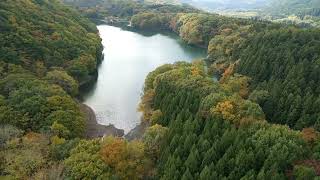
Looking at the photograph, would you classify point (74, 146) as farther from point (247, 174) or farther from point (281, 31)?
point (281, 31)

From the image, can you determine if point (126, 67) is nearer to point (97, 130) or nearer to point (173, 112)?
point (97, 130)

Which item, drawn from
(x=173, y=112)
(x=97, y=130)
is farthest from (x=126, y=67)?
Answer: (x=173, y=112)

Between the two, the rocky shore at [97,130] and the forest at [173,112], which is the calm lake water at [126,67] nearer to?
the rocky shore at [97,130]

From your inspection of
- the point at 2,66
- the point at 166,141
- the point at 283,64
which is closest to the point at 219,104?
the point at 166,141

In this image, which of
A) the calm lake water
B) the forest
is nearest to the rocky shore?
the calm lake water

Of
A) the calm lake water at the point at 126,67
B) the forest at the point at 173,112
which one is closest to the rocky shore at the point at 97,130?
the calm lake water at the point at 126,67

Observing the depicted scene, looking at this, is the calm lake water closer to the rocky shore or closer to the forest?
the rocky shore
